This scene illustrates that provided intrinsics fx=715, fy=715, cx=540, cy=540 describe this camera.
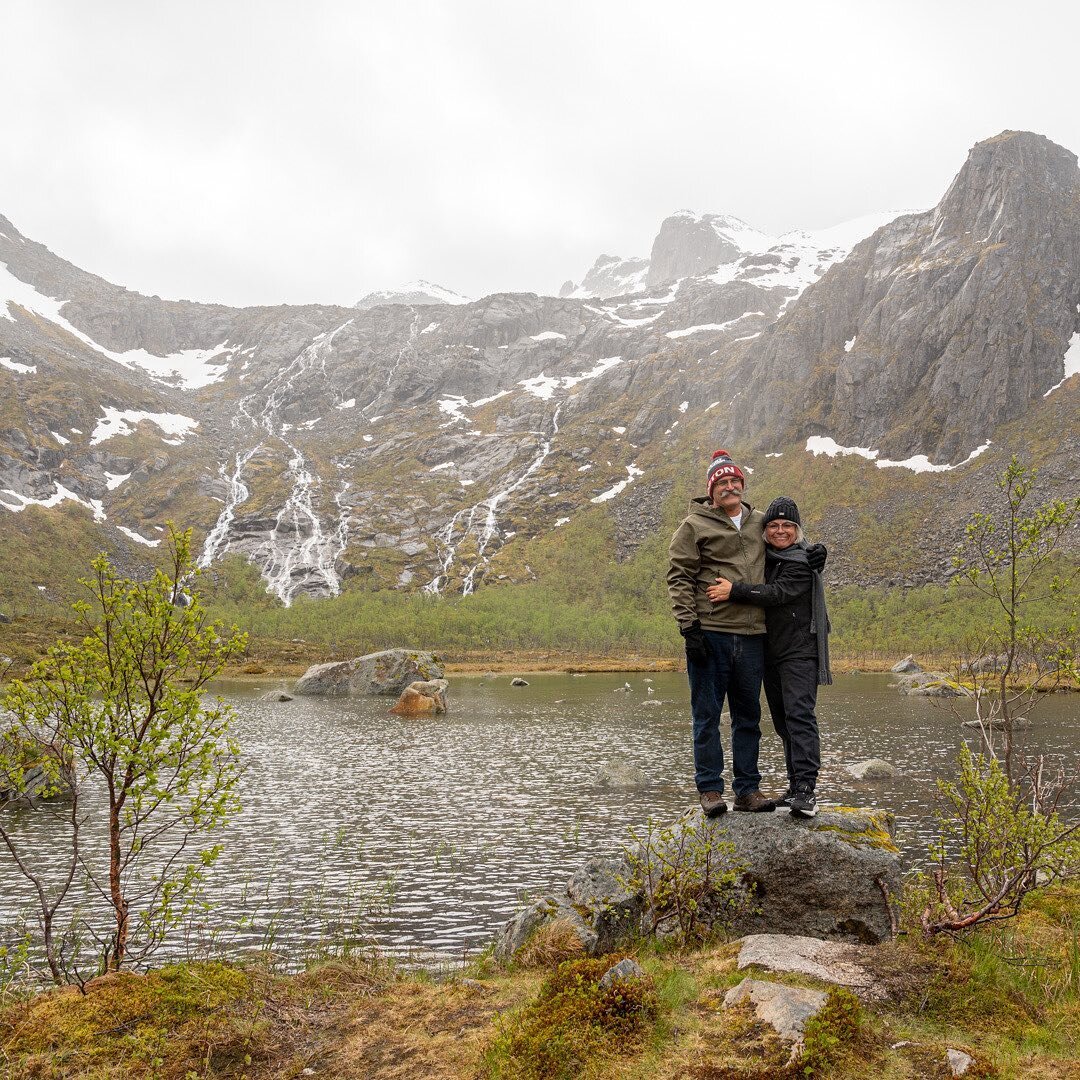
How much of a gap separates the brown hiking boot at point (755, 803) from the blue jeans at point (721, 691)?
25.7 inches

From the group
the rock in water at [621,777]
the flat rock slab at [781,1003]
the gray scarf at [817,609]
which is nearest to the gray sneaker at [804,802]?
the gray scarf at [817,609]

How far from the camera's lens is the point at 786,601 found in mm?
9898

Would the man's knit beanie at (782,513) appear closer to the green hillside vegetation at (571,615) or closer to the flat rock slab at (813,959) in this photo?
the flat rock slab at (813,959)

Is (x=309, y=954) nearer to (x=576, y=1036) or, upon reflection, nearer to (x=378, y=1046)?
(x=378, y=1046)

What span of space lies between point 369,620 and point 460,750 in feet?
355

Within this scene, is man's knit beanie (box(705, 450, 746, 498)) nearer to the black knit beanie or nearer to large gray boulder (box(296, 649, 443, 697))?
the black knit beanie

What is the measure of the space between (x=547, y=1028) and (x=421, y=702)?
57.3m

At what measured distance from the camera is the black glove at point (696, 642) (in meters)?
9.94

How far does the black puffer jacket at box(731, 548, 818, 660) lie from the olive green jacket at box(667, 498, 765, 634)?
19cm

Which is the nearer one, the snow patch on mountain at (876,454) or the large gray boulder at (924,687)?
the large gray boulder at (924,687)

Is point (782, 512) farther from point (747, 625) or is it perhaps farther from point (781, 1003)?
point (781, 1003)

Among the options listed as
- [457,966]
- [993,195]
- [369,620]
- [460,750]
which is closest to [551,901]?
[457,966]

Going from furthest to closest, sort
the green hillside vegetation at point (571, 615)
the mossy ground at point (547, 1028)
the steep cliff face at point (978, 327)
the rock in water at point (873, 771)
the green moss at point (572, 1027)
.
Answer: the steep cliff face at point (978, 327)
the green hillside vegetation at point (571, 615)
the rock in water at point (873, 771)
the green moss at point (572, 1027)
the mossy ground at point (547, 1028)

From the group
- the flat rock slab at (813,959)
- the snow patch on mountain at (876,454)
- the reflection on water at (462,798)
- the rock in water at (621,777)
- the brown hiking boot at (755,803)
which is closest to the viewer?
the flat rock slab at (813,959)
